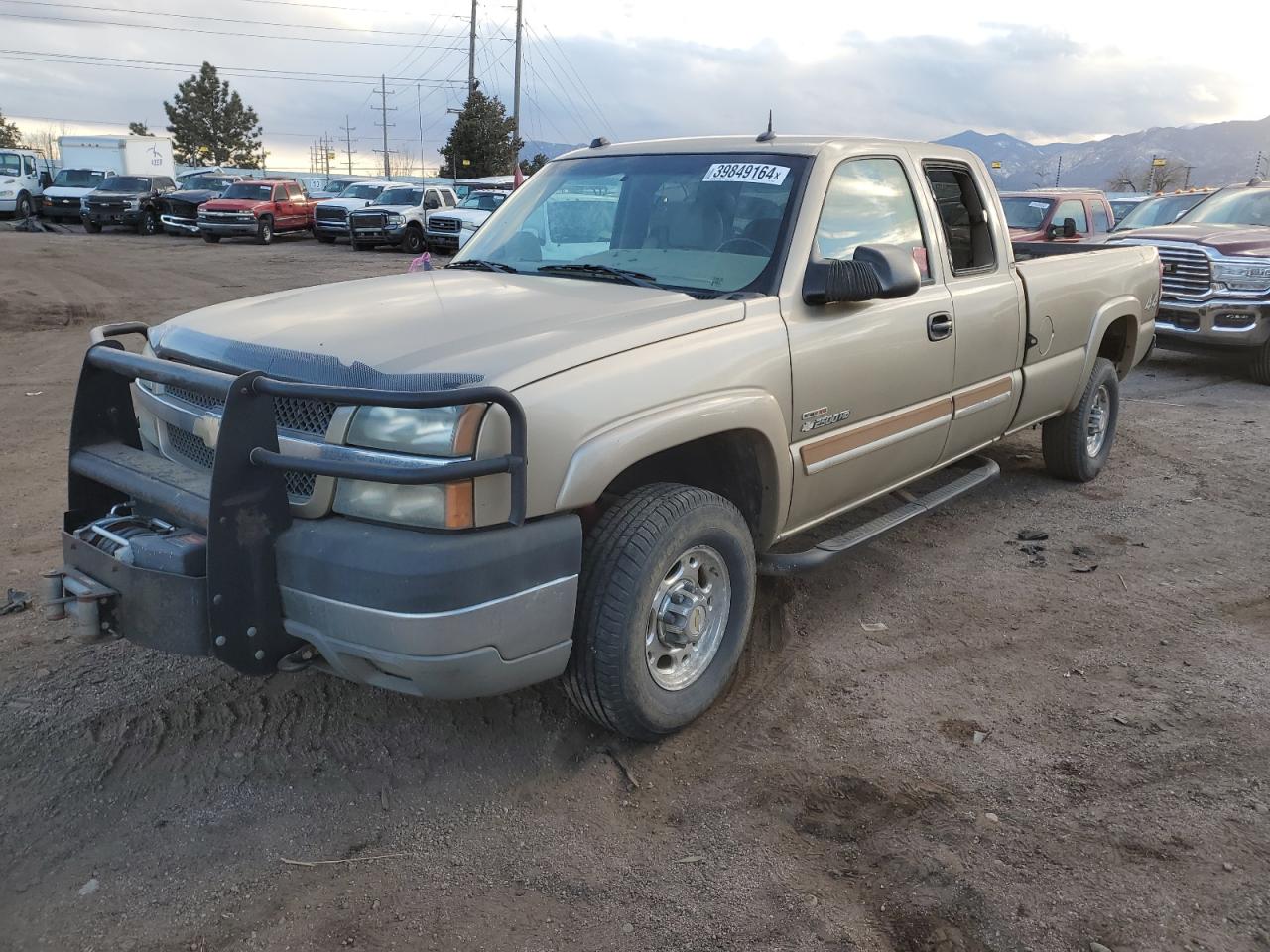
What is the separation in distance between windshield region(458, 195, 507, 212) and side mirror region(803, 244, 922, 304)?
2256 cm

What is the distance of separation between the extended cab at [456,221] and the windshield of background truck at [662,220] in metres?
19.2

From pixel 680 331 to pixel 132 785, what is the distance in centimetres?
215

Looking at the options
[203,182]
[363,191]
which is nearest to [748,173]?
[363,191]

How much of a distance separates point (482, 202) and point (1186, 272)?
19.0 metres

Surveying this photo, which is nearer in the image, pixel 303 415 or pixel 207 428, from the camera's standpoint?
pixel 303 415

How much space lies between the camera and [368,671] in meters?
2.71

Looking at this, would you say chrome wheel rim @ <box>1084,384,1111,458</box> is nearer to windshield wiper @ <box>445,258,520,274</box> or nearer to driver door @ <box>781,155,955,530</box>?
driver door @ <box>781,155,955,530</box>

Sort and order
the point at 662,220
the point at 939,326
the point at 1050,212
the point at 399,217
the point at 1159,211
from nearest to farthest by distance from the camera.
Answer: the point at 662,220 < the point at 939,326 < the point at 1050,212 < the point at 1159,211 < the point at 399,217

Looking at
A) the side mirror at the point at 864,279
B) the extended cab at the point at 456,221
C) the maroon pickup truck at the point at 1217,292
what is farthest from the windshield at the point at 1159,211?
the extended cab at the point at 456,221

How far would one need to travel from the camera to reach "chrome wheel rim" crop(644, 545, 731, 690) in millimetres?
3219

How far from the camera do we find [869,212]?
412 cm

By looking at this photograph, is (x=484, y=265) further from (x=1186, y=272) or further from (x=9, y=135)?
(x=9, y=135)

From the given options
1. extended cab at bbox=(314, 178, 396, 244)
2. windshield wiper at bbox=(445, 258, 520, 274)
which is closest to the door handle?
windshield wiper at bbox=(445, 258, 520, 274)

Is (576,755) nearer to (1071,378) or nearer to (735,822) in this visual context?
(735,822)
